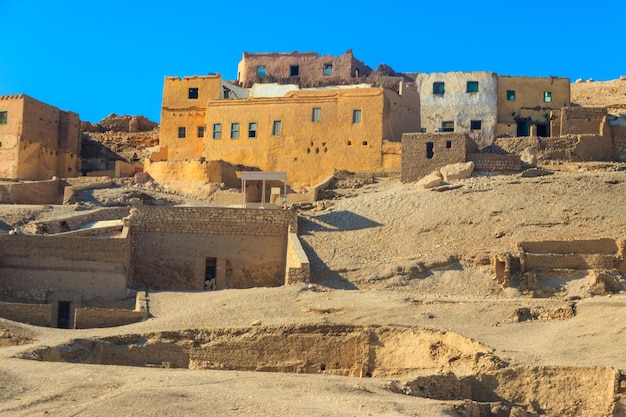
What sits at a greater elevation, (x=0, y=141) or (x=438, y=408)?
(x=0, y=141)

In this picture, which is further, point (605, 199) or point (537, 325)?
point (605, 199)

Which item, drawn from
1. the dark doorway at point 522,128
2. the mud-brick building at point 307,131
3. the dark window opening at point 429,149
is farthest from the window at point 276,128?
the dark doorway at point 522,128

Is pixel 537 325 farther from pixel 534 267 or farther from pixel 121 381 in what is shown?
pixel 121 381

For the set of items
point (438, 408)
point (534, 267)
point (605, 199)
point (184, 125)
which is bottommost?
point (438, 408)

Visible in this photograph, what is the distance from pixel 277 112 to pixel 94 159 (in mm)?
8063

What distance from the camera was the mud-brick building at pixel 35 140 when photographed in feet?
123

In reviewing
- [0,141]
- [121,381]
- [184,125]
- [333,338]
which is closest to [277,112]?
[184,125]

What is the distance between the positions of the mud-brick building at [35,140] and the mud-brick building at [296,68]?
7633 millimetres

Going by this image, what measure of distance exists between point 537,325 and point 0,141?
23.2 metres

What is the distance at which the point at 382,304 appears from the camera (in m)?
22.6

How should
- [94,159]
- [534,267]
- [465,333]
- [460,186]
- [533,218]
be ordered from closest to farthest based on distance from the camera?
[465,333]
[534,267]
[533,218]
[460,186]
[94,159]

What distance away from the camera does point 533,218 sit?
2738 cm

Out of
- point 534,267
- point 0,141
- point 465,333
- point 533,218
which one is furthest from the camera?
point 0,141

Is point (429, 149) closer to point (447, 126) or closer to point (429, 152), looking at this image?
point (429, 152)
